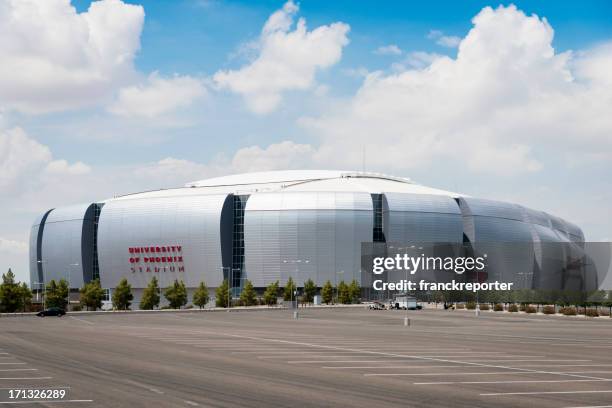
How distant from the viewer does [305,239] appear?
15875cm

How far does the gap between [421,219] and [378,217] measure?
961 centimetres

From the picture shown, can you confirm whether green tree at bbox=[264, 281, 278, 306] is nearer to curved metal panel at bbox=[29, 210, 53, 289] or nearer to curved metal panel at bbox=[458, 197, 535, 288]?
curved metal panel at bbox=[458, 197, 535, 288]

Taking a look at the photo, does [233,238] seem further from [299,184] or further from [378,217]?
[378,217]

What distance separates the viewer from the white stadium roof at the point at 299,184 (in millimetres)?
172250

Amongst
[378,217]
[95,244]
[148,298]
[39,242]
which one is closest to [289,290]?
[378,217]

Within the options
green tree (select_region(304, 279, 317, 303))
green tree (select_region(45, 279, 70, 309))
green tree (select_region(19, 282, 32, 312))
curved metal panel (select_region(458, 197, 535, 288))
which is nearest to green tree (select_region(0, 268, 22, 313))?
green tree (select_region(19, 282, 32, 312))

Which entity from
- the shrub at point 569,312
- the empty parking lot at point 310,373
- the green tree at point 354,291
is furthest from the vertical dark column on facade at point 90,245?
the empty parking lot at point 310,373

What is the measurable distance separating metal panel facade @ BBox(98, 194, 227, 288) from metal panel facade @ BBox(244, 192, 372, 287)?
807 cm

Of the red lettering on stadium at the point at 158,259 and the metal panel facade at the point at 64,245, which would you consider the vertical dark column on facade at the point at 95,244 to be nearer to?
the metal panel facade at the point at 64,245

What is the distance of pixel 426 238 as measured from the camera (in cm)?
16300

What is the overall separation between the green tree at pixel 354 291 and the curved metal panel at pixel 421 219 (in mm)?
14425

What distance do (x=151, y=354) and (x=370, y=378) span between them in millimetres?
10563

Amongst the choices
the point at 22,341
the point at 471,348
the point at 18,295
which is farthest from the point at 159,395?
the point at 18,295

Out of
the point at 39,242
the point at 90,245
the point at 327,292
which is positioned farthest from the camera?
the point at 39,242
